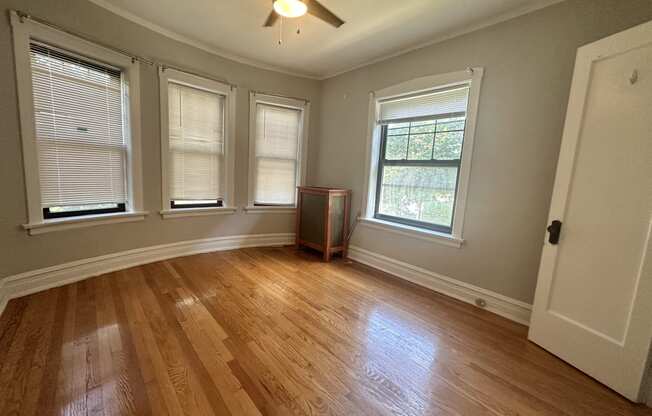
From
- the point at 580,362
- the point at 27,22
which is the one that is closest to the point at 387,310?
the point at 580,362

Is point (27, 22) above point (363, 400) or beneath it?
above

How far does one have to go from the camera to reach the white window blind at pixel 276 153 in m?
3.80

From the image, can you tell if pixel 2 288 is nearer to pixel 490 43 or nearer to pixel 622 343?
pixel 622 343

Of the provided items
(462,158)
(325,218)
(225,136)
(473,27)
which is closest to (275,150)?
(225,136)

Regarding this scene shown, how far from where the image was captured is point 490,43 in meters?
2.33

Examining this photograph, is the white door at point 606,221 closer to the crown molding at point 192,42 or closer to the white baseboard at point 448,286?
the white baseboard at point 448,286

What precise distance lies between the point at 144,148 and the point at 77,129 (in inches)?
21.7

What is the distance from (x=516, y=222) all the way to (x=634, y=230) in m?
0.76

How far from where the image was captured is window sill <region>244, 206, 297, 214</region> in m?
3.85

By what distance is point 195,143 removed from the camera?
329 centimetres

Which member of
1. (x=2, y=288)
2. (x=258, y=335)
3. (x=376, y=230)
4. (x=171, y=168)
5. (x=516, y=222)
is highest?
(x=171, y=168)

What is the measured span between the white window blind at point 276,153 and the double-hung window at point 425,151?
1.36 metres

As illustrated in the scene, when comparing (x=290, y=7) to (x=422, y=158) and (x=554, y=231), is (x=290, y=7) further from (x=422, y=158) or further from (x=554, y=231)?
(x=554, y=231)

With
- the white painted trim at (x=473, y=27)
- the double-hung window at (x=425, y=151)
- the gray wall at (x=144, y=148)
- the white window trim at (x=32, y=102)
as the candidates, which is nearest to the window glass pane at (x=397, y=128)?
the double-hung window at (x=425, y=151)
